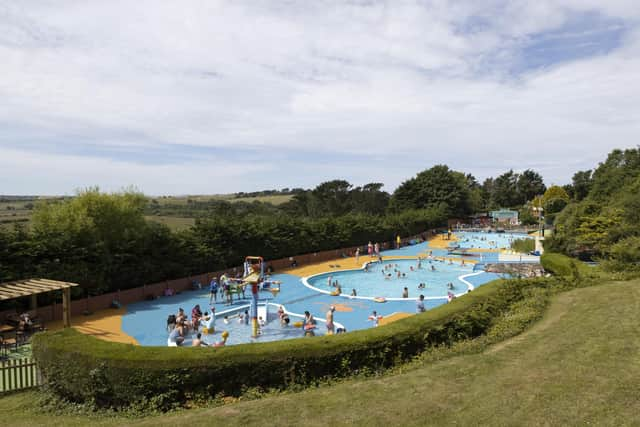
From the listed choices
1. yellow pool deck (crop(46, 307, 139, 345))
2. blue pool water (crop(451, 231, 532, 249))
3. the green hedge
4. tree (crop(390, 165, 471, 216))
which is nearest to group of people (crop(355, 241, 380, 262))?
blue pool water (crop(451, 231, 532, 249))

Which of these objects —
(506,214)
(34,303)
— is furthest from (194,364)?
(506,214)

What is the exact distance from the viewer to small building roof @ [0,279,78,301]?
1409 cm

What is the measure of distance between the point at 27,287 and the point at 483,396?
50.6 feet

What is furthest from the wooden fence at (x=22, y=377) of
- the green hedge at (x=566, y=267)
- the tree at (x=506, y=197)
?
the tree at (x=506, y=197)

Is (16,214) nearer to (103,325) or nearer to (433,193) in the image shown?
(103,325)

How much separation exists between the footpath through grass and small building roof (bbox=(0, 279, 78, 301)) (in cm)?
588

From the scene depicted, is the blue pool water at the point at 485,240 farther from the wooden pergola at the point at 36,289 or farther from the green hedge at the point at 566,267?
the wooden pergola at the point at 36,289

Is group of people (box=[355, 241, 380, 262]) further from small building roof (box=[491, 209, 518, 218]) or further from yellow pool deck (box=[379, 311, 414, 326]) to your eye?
small building roof (box=[491, 209, 518, 218])

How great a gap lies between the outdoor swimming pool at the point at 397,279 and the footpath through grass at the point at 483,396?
14271 millimetres

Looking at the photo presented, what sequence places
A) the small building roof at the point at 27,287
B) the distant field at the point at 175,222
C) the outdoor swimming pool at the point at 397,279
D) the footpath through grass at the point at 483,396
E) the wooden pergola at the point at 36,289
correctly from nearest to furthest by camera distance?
the footpath through grass at the point at 483,396 → the small building roof at the point at 27,287 → the wooden pergola at the point at 36,289 → the outdoor swimming pool at the point at 397,279 → the distant field at the point at 175,222

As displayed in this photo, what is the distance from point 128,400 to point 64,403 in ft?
5.63

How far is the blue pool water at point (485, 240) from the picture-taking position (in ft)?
155

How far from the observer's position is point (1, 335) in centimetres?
1387

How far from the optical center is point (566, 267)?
19.6m
